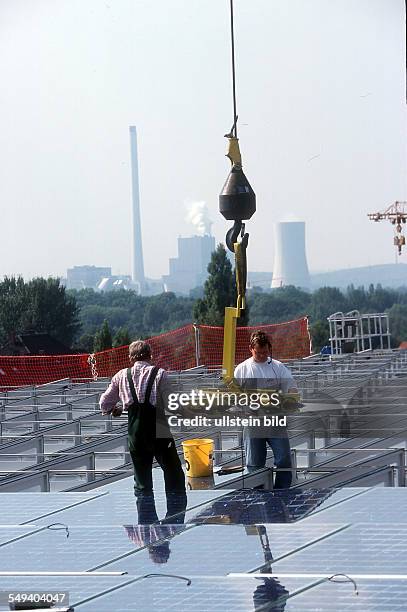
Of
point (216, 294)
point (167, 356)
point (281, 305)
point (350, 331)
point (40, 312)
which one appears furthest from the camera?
point (40, 312)

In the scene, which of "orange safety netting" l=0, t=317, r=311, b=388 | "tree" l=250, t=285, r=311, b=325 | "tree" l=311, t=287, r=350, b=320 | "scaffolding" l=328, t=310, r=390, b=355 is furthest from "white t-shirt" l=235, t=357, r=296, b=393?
"tree" l=311, t=287, r=350, b=320

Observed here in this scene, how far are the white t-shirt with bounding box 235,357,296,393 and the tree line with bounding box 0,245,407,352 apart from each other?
49139 mm

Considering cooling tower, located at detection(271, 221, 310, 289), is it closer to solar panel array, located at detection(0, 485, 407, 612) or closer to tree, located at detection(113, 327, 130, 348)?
tree, located at detection(113, 327, 130, 348)

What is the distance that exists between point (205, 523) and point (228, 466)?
3.05 meters

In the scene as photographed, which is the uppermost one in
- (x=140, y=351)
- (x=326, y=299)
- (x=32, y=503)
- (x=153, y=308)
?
(x=326, y=299)

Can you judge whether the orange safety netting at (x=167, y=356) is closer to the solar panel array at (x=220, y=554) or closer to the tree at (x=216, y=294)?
the tree at (x=216, y=294)

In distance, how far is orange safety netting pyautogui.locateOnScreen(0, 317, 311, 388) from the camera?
1455 inches

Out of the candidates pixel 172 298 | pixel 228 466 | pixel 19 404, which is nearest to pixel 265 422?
pixel 228 466

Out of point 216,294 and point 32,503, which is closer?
point 32,503

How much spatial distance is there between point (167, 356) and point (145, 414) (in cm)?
3115

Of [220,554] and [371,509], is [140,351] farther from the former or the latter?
[220,554]

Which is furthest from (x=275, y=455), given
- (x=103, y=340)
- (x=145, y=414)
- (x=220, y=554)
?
(x=103, y=340)

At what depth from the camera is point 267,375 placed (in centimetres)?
962

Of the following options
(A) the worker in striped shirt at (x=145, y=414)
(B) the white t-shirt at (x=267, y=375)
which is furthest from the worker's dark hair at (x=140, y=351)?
(B) the white t-shirt at (x=267, y=375)
